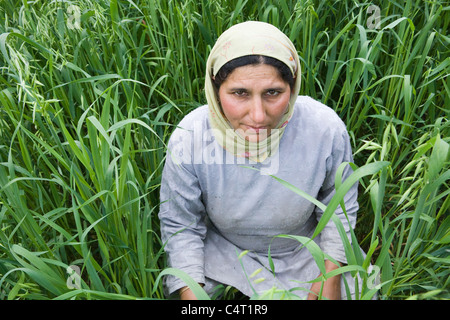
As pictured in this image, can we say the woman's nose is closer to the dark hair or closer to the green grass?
the dark hair

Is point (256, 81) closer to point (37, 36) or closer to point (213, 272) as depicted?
point (213, 272)

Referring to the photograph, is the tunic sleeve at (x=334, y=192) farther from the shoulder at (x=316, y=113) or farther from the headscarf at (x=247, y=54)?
the headscarf at (x=247, y=54)

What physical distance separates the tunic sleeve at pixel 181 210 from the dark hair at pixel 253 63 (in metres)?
0.24

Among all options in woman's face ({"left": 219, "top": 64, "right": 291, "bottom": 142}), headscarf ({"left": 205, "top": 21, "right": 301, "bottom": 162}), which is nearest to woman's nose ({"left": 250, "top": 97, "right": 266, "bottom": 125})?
woman's face ({"left": 219, "top": 64, "right": 291, "bottom": 142})

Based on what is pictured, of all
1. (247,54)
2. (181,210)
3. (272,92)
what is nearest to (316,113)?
(272,92)

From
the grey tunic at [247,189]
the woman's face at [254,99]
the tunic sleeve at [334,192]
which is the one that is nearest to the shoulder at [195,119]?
the grey tunic at [247,189]

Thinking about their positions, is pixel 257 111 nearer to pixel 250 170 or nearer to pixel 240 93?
pixel 240 93

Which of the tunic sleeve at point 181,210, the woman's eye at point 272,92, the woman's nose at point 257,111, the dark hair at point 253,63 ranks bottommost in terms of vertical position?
the tunic sleeve at point 181,210

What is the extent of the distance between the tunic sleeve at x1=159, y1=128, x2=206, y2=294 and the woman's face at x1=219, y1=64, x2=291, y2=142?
20 centimetres

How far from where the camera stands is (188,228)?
4.87ft

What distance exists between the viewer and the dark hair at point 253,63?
1.20m

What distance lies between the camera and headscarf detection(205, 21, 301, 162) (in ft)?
3.92

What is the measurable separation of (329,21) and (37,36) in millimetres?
1167
